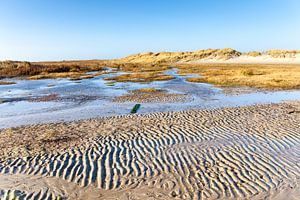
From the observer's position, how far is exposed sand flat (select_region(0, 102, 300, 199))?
626 cm

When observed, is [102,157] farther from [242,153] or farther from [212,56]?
[212,56]

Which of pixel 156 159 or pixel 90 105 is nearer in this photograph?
pixel 156 159

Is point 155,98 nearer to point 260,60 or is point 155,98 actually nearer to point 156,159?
point 156,159

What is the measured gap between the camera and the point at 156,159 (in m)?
8.05

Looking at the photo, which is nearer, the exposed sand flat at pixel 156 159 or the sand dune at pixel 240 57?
the exposed sand flat at pixel 156 159

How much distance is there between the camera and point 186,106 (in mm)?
16953

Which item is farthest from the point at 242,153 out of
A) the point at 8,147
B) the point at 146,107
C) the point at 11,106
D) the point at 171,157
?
the point at 11,106

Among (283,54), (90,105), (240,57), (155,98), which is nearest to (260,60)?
(283,54)

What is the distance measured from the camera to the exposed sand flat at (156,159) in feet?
20.5

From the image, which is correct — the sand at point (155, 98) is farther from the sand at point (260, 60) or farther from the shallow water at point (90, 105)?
the sand at point (260, 60)

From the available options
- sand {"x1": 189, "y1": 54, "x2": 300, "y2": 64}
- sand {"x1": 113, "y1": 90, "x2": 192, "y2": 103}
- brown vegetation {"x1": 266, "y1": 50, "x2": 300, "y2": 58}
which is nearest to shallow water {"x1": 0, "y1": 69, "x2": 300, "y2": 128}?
sand {"x1": 113, "y1": 90, "x2": 192, "y2": 103}

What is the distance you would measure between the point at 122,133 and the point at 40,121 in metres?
5.23

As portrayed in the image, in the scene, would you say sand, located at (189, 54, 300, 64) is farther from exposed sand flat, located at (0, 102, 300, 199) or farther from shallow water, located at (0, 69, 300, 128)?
exposed sand flat, located at (0, 102, 300, 199)

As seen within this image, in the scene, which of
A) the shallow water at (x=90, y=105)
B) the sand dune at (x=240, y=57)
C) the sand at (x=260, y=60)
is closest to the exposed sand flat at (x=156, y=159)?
the shallow water at (x=90, y=105)
